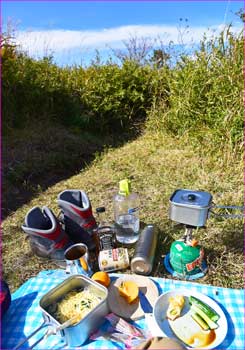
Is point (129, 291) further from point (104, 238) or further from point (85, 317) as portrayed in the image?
point (104, 238)

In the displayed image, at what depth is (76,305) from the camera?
94 cm

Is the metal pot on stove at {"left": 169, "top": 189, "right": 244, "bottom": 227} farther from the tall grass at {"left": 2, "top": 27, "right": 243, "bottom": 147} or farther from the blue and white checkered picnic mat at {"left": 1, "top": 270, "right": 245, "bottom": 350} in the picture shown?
the tall grass at {"left": 2, "top": 27, "right": 243, "bottom": 147}

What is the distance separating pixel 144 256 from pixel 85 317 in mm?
532

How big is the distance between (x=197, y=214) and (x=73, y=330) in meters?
0.61

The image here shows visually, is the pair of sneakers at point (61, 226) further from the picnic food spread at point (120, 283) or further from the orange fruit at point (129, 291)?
the orange fruit at point (129, 291)

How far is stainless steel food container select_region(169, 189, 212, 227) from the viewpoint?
45.1 inches

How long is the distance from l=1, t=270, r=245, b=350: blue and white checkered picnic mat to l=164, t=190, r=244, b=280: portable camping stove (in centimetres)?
14

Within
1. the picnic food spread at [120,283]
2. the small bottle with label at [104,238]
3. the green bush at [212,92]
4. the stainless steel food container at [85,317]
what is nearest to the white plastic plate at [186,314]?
the picnic food spread at [120,283]

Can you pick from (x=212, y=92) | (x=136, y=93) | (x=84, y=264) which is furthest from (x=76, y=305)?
(x=136, y=93)

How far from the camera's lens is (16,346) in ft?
2.93

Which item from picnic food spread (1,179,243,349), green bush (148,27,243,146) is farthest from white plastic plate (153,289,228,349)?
green bush (148,27,243,146)

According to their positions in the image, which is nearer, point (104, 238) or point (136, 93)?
point (104, 238)

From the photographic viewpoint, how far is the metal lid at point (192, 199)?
1.15 metres

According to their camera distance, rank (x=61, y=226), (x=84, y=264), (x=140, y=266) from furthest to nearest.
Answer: (x=61, y=226)
(x=140, y=266)
(x=84, y=264)
